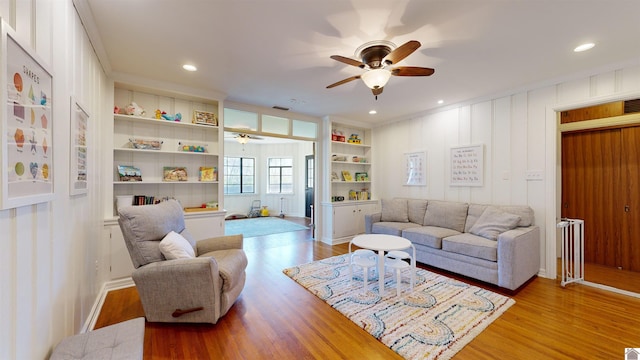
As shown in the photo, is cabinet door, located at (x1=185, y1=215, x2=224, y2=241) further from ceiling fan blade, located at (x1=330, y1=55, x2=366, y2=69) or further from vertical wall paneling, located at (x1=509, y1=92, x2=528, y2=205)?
vertical wall paneling, located at (x1=509, y1=92, x2=528, y2=205)

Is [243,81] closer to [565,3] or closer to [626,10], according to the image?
[565,3]

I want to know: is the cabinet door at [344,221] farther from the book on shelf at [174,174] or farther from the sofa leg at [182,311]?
the sofa leg at [182,311]

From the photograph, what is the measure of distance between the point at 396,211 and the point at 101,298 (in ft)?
13.8

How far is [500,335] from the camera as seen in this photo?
2.05m

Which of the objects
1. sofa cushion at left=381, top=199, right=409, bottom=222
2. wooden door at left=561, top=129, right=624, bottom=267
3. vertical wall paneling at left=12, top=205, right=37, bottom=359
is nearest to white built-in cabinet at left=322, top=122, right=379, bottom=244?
sofa cushion at left=381, top=199, right=409, bottom=222

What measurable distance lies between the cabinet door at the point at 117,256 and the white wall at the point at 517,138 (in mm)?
4575

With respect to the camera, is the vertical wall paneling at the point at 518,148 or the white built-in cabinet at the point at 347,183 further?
the white built-in cabinet at the point at 347,183

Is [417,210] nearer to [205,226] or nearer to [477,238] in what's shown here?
[477,238]

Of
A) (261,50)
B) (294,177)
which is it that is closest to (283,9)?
(261,50)

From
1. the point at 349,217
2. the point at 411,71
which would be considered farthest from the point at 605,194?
the point at 349,217

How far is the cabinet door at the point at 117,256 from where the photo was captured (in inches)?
115

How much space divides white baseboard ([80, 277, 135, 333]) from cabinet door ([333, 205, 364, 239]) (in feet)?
10.8

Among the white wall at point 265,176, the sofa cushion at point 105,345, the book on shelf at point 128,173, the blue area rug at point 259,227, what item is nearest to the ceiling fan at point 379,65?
the sofa cushion at point 105,345

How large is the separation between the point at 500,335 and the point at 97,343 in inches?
110
